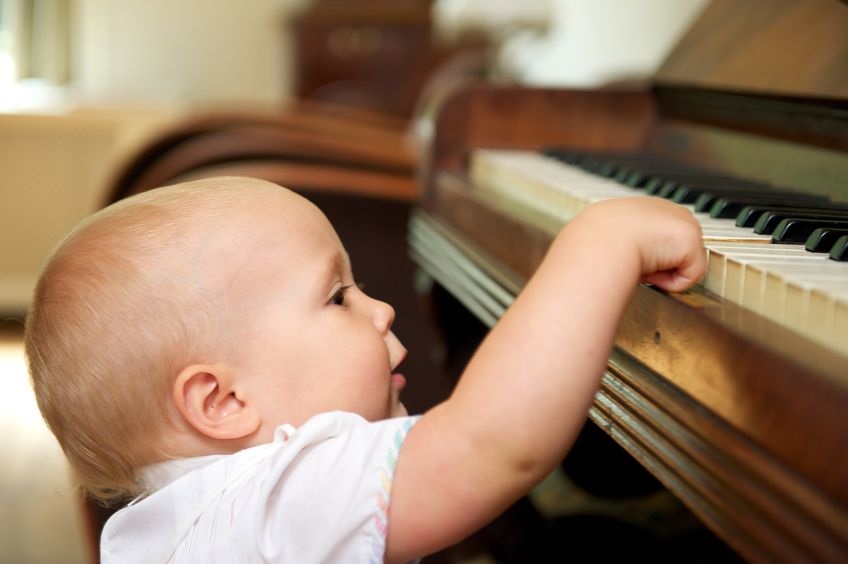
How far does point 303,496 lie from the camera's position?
84 centimetres

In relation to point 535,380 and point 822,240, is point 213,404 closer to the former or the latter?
point 535,380

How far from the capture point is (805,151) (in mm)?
1295

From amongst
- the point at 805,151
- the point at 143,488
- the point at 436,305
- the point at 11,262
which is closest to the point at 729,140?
the point at 805,151

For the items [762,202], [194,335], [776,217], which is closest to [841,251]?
[776,217]

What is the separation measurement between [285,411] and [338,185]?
1.15 meters

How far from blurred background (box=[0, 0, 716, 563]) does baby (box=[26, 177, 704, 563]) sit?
827 millimetres

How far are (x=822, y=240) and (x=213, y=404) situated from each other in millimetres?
544

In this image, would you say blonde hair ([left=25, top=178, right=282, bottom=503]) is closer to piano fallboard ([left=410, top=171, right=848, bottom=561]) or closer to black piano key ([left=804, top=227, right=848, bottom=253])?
piano fallboard ([left=410, top=171, right=848, bottom=561])

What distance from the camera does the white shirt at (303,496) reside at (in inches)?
32.6

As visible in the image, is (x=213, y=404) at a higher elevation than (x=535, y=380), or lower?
lower

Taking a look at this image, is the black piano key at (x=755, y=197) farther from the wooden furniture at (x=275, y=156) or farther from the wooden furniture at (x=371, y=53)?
the wooden furniture at (x=371, y=53)

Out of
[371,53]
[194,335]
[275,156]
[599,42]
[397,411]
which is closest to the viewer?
[194,335]

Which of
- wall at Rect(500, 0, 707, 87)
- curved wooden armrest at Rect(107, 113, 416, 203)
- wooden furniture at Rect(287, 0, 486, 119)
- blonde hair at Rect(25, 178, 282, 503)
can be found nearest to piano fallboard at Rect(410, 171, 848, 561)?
blonde hair at Rect(25, 178, 282, 503)

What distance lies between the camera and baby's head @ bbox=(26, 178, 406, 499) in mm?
921
